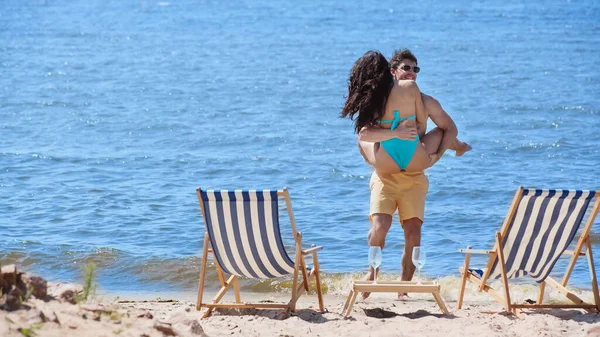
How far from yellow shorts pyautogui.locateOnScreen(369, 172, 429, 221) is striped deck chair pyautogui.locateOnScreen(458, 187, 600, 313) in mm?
455

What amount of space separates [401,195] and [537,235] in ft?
2.84

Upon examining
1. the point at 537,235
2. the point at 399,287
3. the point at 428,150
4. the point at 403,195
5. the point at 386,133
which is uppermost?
the point at 386,133

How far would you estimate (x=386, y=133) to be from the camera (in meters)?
6.20

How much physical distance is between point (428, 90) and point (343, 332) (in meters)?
14.1

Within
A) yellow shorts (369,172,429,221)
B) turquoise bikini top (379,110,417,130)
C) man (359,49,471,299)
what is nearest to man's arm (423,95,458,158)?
man (359,49,471,299)

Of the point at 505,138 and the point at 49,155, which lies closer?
the point at 49,155

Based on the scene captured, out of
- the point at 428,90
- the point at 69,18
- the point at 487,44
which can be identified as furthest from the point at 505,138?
the point at 69,18

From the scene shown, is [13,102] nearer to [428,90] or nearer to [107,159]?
[107,159]

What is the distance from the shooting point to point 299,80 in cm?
2141

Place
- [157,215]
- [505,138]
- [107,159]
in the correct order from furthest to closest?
1. [505,138]
2. [107,159]
3. [157,215]

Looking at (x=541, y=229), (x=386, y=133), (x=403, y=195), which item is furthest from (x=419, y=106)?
(x=541, y=229)

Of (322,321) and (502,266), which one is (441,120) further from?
(322,321)

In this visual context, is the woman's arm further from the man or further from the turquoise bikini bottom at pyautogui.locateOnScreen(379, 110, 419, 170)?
the turquoise bikini bottom at pyautogui.locateOnScreen(379, 110, 419, 170)

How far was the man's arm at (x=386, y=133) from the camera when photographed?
6199 millimetres
